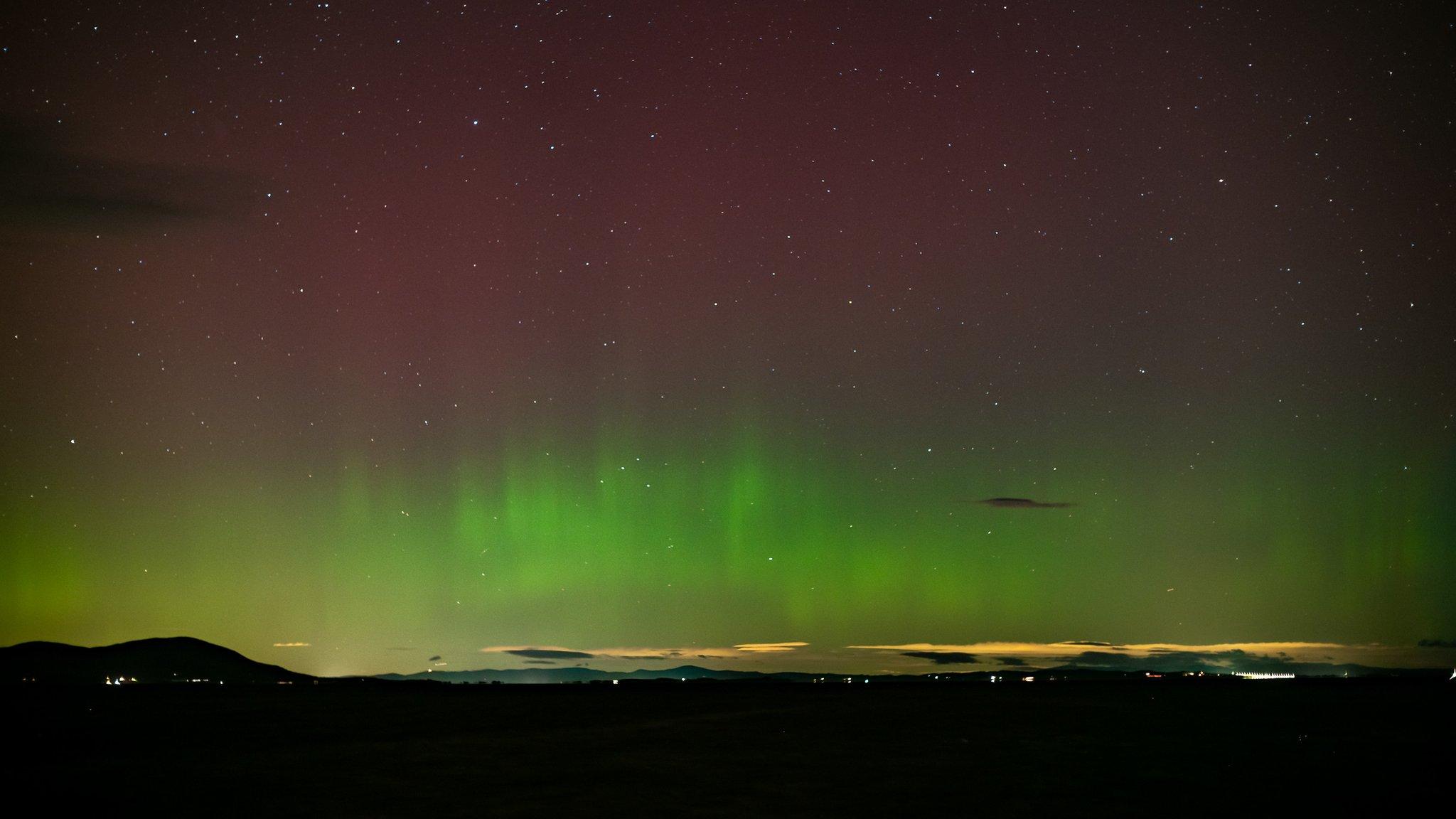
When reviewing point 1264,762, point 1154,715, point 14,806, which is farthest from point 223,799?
point 1154,715

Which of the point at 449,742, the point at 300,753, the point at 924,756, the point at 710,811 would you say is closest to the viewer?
the point at 710,811

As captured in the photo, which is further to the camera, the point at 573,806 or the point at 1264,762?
the point at 1264,762

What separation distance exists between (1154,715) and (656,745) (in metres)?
48.9

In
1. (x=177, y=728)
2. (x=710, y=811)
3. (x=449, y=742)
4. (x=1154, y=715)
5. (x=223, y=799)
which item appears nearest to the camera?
(x=710, y=811)

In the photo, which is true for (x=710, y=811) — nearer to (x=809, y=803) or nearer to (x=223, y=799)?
(x=809, y=803)

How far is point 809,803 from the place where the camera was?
31578mm

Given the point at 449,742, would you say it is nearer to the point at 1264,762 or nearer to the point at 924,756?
the point at 924,756

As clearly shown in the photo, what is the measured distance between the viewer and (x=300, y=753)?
53.4 m

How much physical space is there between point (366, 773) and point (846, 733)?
30.0m

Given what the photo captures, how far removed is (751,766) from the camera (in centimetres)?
4450

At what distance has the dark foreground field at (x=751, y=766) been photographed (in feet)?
106

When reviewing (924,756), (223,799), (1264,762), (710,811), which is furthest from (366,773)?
(1264,762)

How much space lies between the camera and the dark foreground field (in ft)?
106

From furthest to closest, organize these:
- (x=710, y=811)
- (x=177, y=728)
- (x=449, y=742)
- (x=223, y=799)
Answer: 1. (x=177, y=728)
2. (x=449, y=742)
3. (x=223, y=799)
4. (x=710, y=811)
